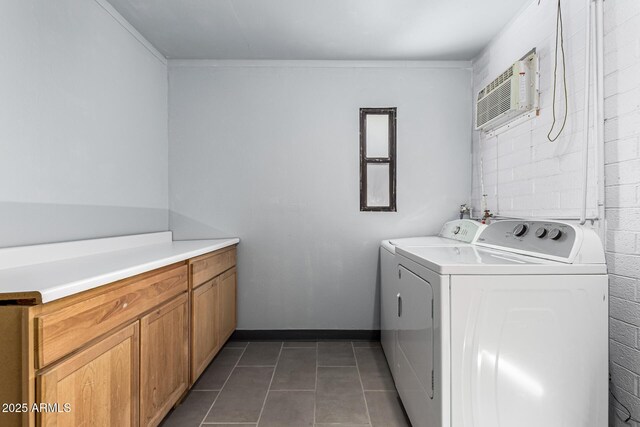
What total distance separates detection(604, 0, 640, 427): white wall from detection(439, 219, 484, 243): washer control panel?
2.67 ft

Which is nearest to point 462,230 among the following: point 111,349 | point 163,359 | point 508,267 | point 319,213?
point 319,213

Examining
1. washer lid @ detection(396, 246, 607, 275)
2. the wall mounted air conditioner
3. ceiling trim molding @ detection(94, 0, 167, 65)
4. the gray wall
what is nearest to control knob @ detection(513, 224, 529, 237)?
washer lid @ detection(396, 246, 607, 275)

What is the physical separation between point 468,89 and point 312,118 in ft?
4.50

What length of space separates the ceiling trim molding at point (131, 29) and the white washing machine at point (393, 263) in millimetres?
2309

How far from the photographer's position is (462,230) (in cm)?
251

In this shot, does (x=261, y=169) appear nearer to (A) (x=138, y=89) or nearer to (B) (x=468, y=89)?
(A) (x=138, y=89)

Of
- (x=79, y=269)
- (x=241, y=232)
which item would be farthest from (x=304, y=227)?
(x=79, y=269)

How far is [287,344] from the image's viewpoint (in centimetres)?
292

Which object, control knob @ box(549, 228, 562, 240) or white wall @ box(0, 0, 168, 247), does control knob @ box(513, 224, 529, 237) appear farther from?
white wall @ box(0, 0, 168, 247)

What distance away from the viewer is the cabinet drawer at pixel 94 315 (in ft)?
3.20

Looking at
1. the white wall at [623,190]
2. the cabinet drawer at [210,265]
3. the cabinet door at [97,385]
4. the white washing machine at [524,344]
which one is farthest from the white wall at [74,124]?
the white wall at [623,190]

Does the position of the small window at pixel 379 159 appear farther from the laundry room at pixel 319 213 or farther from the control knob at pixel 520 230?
the control knob at pixel 520 230

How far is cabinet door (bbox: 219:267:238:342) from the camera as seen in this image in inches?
103

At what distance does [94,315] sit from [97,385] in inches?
9.8
